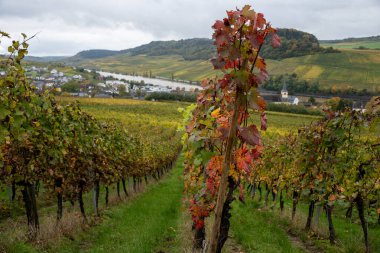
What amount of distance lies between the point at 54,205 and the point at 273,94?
116398 mm

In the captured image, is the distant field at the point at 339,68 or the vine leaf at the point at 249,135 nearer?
the vine leaf at the point at 249,135

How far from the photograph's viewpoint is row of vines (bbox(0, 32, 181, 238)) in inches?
250

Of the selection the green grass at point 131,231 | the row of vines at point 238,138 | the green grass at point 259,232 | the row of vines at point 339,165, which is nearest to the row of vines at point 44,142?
the green grass at point 131,231

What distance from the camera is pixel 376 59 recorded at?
15488cm

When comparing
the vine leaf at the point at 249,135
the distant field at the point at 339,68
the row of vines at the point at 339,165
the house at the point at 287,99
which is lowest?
the house at the point at 287,99

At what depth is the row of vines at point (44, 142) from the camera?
6344 millimetres

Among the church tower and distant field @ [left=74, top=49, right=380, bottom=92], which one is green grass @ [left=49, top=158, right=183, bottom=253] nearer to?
the church tower

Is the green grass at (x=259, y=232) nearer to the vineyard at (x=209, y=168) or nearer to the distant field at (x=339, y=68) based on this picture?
the vineyard at (x=209, y=168)

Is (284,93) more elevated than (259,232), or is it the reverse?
(284,93)

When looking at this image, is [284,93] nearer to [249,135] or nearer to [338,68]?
[338,68]

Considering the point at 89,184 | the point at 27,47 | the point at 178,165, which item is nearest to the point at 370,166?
the point at 27,47

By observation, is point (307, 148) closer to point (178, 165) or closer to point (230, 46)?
point (230, 46)

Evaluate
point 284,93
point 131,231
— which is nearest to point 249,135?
point 131,231

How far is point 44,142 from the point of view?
896cm
